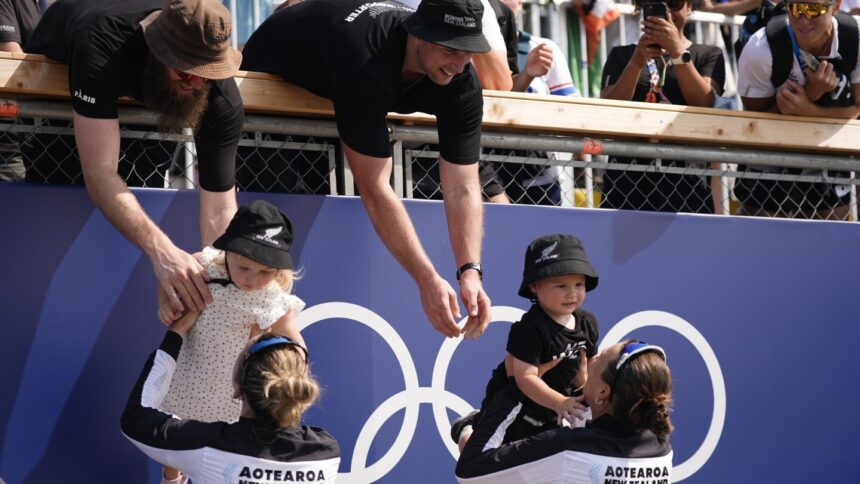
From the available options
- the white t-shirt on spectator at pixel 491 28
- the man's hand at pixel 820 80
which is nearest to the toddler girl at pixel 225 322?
the white t-shirt on spectator at pixel 491 28

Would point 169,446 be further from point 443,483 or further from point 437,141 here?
point 437,141

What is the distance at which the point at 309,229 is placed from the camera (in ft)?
16.5

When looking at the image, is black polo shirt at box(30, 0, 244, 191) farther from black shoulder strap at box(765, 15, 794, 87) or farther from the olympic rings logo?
black shoulder strap at box(765, 15, 794, 87)

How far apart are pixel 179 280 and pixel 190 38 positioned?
0.82 meters

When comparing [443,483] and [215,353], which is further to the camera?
[443,483]

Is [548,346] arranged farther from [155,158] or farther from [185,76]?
[155,158]

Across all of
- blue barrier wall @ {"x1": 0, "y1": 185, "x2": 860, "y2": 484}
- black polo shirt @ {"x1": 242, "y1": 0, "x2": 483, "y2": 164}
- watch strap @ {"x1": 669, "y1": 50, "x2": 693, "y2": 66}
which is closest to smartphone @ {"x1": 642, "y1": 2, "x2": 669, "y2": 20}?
watch strap @ {"x1": 669, "y1": 50, "x2": 693, "y2": 66}

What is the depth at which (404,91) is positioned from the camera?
4.78 metres

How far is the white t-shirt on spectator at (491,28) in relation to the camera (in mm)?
5555

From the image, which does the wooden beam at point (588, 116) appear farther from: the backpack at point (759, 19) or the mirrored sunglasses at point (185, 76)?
the backpack at point (759, 19)

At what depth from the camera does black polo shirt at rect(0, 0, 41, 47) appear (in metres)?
5.65

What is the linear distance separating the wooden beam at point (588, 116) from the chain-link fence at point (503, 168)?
6cm

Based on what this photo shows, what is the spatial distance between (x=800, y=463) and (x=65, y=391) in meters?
3.40

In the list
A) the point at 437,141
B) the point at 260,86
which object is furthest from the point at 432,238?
the point at 260,86
